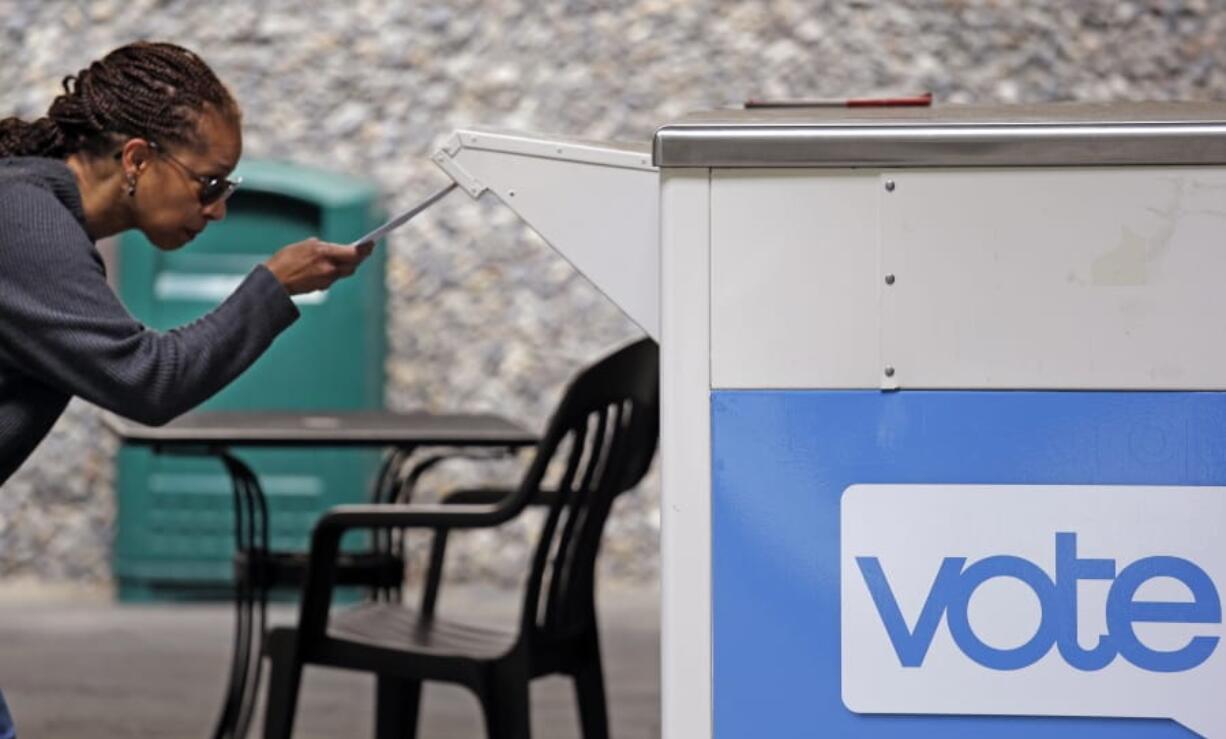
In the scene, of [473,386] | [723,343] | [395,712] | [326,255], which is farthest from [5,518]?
[723,343]

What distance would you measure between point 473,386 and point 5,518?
64.9 inches

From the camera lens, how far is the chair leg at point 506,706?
9.91ft

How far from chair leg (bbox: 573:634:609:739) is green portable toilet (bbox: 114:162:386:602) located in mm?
3284

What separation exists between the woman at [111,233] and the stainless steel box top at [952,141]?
1.71ft

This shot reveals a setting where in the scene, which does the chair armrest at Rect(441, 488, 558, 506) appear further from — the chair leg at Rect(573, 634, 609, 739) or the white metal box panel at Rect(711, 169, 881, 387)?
the white metal box panel at Rect(711, 169, 881, 387)

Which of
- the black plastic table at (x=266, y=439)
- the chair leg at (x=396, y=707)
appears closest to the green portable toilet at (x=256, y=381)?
the black plastic table at (x=266, y=439)

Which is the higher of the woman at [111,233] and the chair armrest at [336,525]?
the woman at [111,233]

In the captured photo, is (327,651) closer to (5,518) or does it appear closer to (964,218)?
(964,218)

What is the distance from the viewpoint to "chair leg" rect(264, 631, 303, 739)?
3.21 meters

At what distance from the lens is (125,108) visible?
7.38 ft

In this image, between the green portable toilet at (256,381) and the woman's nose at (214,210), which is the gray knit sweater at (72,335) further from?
the green portable toilet at (256,381)

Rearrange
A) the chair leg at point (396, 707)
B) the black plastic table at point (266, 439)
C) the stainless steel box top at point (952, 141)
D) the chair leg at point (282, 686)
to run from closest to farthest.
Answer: the stainless steel box top at point (952, 141) → the chair leg at point (282, 686) → the chair leg at point (396, 707) → the black plastic table at point (266, 439)

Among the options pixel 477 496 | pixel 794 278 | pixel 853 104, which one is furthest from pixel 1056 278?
pixel 477 496

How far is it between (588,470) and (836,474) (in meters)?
1.38
